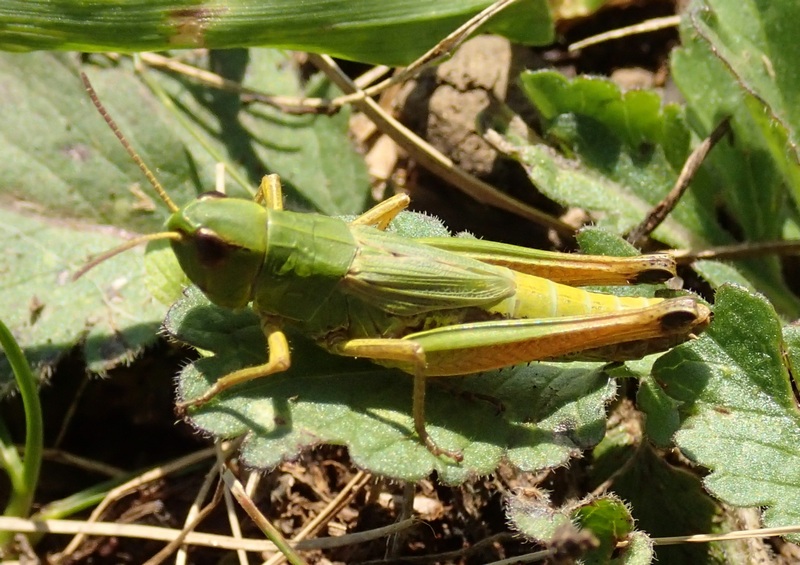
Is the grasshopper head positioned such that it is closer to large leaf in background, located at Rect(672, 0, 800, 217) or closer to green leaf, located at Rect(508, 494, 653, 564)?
green leaf, located at Rect(508, 494, 653, 564)

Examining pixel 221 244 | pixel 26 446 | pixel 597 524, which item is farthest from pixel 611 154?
Answer: pixel 26 446

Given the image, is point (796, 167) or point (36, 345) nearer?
point (796, 167)

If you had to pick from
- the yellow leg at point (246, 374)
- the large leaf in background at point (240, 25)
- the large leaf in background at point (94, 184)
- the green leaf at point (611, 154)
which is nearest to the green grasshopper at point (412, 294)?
the yellow leg at point (246, 374)

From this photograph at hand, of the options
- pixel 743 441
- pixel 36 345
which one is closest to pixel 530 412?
pixel 743 441

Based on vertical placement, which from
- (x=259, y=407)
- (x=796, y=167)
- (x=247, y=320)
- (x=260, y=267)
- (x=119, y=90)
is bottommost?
(x=259, y=407)

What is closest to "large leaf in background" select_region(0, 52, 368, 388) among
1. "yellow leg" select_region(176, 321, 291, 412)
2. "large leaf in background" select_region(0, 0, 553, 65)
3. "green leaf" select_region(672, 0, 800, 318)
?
"large leaf in background" select_region(0, 0, 553, 65)

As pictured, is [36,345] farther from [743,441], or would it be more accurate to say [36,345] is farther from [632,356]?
[743,441]

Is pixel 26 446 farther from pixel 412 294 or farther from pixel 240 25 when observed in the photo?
pixel 240 25
